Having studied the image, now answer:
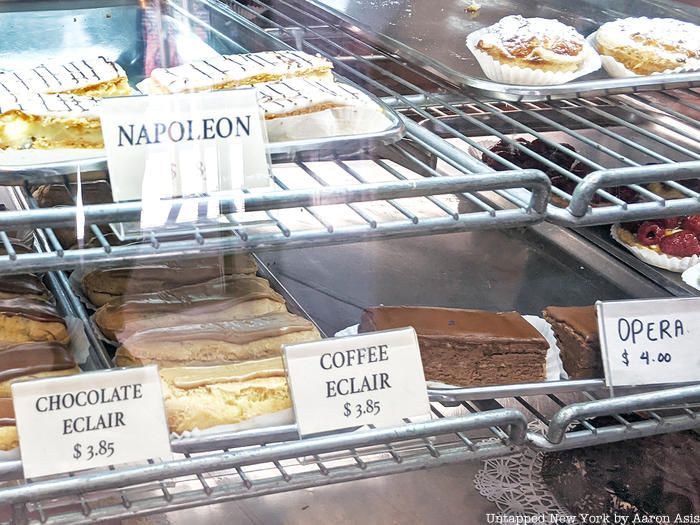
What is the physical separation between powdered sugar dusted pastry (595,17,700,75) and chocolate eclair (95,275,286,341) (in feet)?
2.48

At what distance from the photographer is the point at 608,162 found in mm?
1553

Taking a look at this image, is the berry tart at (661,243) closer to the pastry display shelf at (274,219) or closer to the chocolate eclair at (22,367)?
the pastry display shelf at (274,219)

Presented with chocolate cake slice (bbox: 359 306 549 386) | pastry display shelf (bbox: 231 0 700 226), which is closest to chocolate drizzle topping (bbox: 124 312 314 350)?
chocolate cake slice (bbox: 359 306 549 386)

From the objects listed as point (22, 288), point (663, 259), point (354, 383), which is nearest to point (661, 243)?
point (663, 259)

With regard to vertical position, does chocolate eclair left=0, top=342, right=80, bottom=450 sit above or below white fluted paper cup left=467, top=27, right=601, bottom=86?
below

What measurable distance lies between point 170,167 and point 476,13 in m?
1.05

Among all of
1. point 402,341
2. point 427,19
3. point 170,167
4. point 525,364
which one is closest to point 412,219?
point 402,341

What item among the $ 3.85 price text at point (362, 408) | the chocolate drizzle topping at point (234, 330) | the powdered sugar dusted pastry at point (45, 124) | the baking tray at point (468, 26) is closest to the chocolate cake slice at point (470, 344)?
the chocolate drizzle topping at point (234, 330)

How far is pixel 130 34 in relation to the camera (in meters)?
1.42

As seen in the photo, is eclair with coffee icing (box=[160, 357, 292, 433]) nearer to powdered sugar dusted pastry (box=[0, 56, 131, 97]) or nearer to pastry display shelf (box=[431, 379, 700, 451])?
pastry display shelf (box=[431, 379, 700, 451])

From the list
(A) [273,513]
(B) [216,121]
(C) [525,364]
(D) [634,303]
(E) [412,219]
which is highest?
(B) [216,121]

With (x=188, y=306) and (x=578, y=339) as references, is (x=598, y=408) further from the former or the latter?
(x=188, y=306)

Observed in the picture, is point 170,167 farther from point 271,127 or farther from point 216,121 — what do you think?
point 271,127

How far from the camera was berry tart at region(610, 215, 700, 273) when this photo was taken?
1.58 meters
